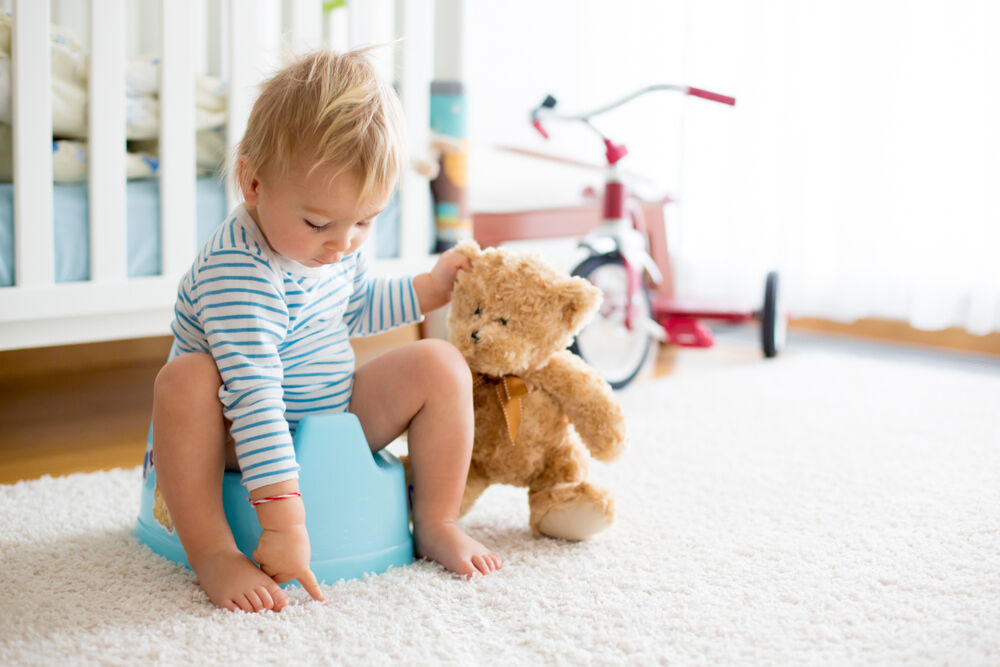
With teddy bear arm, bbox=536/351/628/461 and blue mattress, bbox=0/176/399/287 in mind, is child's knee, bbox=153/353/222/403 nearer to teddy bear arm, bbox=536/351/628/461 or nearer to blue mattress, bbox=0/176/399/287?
teddy bear arm, bbox=536/351/628/461

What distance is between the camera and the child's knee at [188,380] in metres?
0.76

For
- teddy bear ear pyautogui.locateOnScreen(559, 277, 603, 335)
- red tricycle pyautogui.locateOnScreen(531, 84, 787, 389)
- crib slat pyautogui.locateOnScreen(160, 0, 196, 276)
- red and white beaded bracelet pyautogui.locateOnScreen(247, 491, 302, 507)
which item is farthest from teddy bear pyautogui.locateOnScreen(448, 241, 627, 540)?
red tricycle pyautogui.locateOnScreen(531, 84, 787, 389)

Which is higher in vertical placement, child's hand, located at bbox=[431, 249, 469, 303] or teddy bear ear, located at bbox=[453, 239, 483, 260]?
teddy bear ear, located at bbox=[453, 239, 483, 260]

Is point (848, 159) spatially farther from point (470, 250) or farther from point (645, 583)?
point (645, 583)

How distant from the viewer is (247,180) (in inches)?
31.0

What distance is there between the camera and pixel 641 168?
2.50 meters

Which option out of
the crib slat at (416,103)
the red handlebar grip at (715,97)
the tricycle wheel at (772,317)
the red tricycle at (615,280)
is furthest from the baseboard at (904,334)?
the crib slat at (416,103)

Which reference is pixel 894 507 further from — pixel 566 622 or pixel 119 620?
pixel 119 620

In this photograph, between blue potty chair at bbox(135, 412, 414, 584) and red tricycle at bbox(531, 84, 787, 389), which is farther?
red tricycle at bbox(531, 84, 787, 389)

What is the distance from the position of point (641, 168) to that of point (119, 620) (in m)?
2.03

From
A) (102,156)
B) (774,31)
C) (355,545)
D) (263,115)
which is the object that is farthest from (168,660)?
(774,31)

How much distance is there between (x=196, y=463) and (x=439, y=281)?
32 cm

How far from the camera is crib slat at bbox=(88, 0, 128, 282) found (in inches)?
44.6

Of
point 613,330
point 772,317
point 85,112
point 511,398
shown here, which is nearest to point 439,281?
point 511,398
